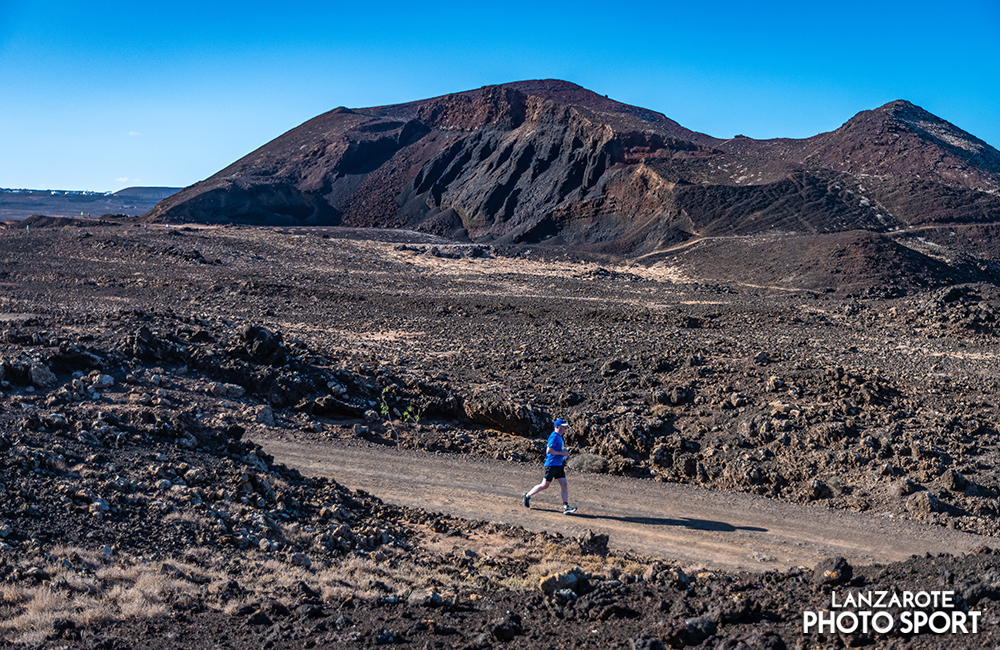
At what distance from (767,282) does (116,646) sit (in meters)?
32.9

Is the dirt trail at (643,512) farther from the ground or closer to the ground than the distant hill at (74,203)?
closer to the ground

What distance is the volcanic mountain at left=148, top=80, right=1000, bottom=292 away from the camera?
45.2 m

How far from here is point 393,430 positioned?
13164 mm

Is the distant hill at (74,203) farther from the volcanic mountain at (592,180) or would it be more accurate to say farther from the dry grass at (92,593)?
the dry grass at (92,593)

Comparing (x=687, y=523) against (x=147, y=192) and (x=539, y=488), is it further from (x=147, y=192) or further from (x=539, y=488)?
(x=147, y=192)

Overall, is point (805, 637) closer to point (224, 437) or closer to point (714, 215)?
point (224, 437)

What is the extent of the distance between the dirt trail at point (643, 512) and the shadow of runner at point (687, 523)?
0.5 inches

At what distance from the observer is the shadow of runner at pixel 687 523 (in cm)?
966

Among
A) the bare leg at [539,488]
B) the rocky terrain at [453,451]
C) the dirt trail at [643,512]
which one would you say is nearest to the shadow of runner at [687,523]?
the dirt trail at [643,512]

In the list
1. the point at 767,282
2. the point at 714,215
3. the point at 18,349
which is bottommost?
the point at 18,349

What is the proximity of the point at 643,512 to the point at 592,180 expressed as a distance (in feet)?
147

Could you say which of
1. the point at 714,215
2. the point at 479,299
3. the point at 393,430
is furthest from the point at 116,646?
the point at 714,215

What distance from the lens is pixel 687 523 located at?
9.83 meters

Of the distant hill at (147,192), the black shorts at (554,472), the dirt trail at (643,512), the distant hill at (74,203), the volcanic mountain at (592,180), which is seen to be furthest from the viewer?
the distant hill at (147,192)
